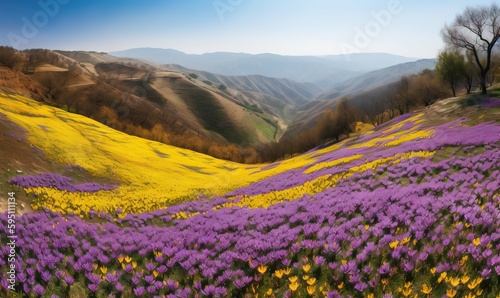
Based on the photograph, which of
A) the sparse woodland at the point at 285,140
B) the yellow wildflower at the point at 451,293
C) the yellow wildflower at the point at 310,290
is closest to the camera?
the yellow wildflower at the point at 451,293

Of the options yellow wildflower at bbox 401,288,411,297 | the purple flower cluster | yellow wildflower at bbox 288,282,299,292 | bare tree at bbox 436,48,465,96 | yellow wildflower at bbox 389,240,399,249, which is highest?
bare tree at bbox 436,48,465,96

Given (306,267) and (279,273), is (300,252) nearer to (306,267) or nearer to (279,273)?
(306,267)

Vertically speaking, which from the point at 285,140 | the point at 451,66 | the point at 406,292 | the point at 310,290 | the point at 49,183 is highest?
the point at 451,66

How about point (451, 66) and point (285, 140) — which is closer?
point (451, 66)

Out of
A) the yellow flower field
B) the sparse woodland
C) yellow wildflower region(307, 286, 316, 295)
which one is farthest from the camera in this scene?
the sparse woodland

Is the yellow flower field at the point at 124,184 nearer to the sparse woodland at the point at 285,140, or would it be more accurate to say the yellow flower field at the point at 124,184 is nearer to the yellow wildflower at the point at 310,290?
the yellow wildflower at the point at 310,290

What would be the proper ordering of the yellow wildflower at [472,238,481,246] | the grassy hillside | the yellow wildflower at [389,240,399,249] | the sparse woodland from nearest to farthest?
1. the grassy hillside
2. the yellow wildflower at [472,238,481,246]
3. the yellow wildflower at [389,240,399,249]
4. the sparse woodland

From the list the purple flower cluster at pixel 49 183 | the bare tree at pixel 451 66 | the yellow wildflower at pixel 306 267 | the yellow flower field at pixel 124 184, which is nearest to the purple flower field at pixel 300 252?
the yellow wildflower at pixel 306 267

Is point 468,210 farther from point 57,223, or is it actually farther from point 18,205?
point 18,205

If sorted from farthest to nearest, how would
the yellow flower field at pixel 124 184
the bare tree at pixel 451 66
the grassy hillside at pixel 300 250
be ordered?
the bare tree at pixel 451 66
the yellow flower field at pixel 124 184
the grassy hillside at pixel 300 250

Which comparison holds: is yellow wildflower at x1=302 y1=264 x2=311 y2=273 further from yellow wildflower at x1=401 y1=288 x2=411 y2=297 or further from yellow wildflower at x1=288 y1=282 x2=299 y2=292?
yellow wildflower at x1=401 y1=288 x2=411 y2=297

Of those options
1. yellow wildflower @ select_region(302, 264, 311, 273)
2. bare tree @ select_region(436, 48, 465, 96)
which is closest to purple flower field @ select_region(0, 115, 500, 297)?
yellow wildflower @ select_region(302, 264, 311, 273)

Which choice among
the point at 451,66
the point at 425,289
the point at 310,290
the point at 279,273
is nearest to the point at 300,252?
the point at 279,273

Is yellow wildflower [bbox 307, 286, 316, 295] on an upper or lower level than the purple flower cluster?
lower
